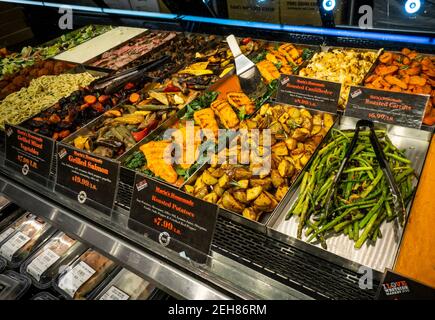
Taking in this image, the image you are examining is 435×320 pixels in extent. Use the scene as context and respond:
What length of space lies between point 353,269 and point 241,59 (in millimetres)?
2455

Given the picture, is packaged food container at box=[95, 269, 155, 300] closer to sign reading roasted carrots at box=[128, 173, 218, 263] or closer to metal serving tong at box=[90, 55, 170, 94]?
sign reading roasted carrots at box=[128, 173, 218, 263]

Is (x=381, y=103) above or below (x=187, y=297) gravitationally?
above

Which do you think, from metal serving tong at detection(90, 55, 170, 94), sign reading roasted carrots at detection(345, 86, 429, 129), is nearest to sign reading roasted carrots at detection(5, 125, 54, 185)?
metal serving tong at detection(90, 55, 170, 94)

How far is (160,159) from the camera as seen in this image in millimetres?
2668

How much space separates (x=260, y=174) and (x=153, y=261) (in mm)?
859

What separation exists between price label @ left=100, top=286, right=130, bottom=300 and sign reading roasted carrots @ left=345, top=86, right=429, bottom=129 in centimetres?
201

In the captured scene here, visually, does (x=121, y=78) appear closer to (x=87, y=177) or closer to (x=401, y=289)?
(x=87, y=177)

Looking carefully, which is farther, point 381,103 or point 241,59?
point 241,59

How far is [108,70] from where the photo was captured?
4.29 metres
